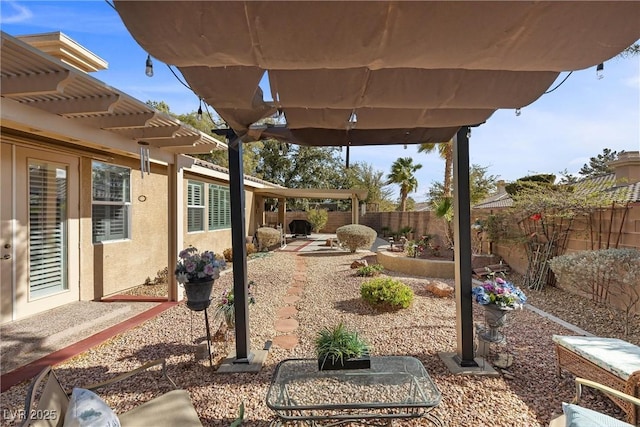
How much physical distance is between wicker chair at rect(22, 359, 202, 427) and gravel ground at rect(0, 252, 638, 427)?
1.49 ft

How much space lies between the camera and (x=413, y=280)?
7.25 meters

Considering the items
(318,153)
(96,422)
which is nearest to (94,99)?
(96,422)

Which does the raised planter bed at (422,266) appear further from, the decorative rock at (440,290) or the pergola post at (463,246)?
the pergola post at (463,246)

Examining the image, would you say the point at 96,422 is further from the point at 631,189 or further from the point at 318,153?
the point at 318,153

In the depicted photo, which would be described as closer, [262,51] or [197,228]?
[262,51]

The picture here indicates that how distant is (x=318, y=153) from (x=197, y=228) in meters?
17.2

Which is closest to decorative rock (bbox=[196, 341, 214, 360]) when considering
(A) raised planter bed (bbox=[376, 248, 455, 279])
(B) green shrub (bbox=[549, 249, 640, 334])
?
(B) green shrub (bbox=[549, 249, 640, 334])

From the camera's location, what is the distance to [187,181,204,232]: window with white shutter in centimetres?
861

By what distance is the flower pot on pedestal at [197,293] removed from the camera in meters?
3.29

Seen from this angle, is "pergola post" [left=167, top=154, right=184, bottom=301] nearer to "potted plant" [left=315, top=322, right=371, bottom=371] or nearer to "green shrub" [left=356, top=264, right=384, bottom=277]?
"potted plant" [left=315, top=322, right=371, bottom=371]

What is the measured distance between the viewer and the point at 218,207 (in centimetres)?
1046

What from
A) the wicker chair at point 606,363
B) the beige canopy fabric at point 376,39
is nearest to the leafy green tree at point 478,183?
the wicker chair at point 606,363

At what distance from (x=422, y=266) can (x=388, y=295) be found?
3167 mm

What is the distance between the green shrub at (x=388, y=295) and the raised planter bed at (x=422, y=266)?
9.08ft
